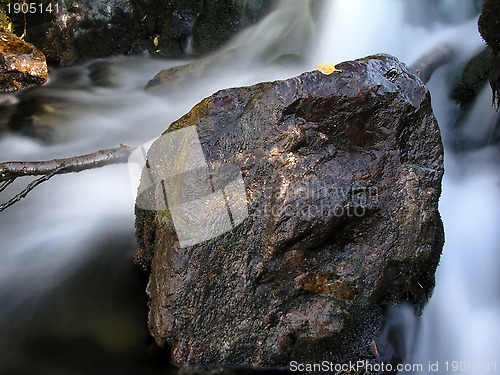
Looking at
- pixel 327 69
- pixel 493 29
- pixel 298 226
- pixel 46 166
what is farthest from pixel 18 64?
pixel 493 29

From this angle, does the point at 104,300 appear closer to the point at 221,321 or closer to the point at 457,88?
the point at 221,321

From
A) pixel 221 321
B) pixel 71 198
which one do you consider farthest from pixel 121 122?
pixel 221 321

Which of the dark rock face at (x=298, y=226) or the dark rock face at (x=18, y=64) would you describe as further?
the dark rock face at (x=18, y=64)

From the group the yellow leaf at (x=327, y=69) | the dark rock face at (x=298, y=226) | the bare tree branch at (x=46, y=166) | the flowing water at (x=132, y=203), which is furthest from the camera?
the bare tree branch at (x=46, y=166)

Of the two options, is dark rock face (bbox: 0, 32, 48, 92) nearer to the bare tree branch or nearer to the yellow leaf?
the bare tree branch

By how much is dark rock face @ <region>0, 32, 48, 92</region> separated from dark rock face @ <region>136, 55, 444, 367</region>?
5.13 m

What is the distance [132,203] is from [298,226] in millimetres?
2477

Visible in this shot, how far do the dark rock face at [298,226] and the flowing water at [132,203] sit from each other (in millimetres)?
434

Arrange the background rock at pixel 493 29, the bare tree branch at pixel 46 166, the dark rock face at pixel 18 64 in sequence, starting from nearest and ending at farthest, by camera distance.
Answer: the bare tree branch at pixel 46 166 < the background rock at pixel 493 29 < the dark rock face at pixel 18 64

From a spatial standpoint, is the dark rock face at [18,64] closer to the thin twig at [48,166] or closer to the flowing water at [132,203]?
the flowing water at [132,203]

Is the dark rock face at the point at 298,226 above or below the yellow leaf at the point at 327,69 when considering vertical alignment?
below

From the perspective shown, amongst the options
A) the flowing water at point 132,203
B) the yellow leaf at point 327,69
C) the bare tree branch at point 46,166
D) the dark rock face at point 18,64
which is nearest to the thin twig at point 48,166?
the bare tree branch at point 46,166

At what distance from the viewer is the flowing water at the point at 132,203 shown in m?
3.10

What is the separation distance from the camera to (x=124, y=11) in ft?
25.1
